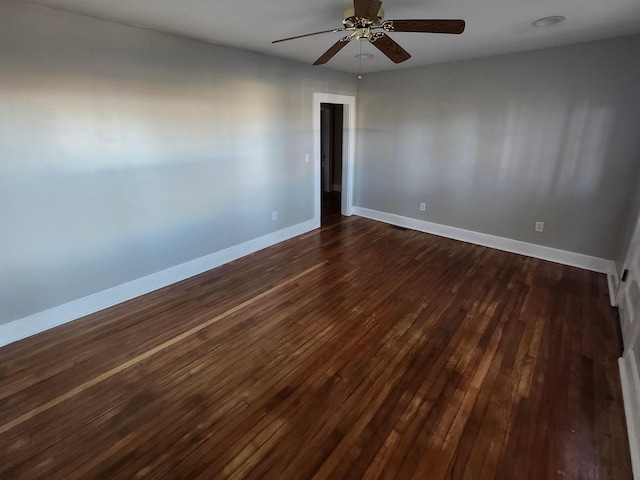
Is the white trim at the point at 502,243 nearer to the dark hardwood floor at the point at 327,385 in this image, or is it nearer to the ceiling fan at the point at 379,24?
the dark hardwood floor at the point at 327,385

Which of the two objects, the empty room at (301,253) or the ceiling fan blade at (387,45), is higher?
the ceiling fan blade at (387,45)

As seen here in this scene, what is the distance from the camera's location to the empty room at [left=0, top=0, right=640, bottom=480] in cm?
182

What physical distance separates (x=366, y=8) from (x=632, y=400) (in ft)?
9.22

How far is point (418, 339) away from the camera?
2.62 metres

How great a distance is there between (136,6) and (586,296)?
4.76m

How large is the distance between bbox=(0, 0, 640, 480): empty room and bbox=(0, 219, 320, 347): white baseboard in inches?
0.8

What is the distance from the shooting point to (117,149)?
9.52 ft

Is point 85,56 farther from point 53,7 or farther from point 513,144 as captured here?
point 513,144

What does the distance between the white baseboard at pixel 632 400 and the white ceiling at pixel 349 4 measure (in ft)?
8.38

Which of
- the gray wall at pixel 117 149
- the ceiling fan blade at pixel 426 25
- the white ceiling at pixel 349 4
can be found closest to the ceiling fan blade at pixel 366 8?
the ceiling fan blade at pixel 426 25

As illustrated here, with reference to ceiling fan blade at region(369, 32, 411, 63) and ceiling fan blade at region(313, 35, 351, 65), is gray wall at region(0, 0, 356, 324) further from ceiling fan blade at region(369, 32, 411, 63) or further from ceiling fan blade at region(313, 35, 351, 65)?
ceiling fan blade at region(369, 32, 411, 63)

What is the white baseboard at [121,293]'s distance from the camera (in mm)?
2618

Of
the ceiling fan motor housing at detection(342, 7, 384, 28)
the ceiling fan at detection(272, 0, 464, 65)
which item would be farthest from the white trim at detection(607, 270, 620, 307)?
the ceiling fan motor housing at detection(342, 7, 384, 28)

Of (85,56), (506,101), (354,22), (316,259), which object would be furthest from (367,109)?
(85,56)
